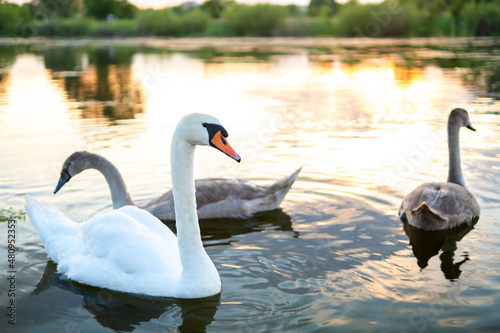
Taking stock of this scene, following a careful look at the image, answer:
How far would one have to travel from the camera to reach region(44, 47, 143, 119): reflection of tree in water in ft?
54.2

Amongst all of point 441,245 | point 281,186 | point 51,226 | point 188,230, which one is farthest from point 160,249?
point 441,245

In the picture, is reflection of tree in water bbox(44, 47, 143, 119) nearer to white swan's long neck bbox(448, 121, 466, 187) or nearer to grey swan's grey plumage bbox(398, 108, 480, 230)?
white swan's long neck bbox(448, 121, 466, 187)

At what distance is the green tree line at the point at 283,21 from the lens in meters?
56.0

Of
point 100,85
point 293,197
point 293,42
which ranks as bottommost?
point 293,197

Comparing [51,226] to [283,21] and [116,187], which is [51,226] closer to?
[116,187]

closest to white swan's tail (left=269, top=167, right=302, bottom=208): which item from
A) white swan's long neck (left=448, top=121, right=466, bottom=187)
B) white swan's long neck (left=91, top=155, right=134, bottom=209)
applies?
white swan's long neck (left=91, top=155, right=134, bottom=209)

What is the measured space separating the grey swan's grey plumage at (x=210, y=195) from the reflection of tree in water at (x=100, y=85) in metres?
7.80

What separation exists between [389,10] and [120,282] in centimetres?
6421

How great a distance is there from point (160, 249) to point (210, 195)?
8.04 feet

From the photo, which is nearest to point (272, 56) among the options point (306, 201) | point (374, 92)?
point (374, 92)

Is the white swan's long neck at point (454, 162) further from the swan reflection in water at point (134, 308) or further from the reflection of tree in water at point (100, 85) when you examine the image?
the reflection of tree in water at point (100, 85)

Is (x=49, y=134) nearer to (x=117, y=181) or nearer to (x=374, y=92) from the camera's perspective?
(x=117, y=181)

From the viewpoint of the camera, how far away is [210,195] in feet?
25.9

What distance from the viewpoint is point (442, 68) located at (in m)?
26.4
